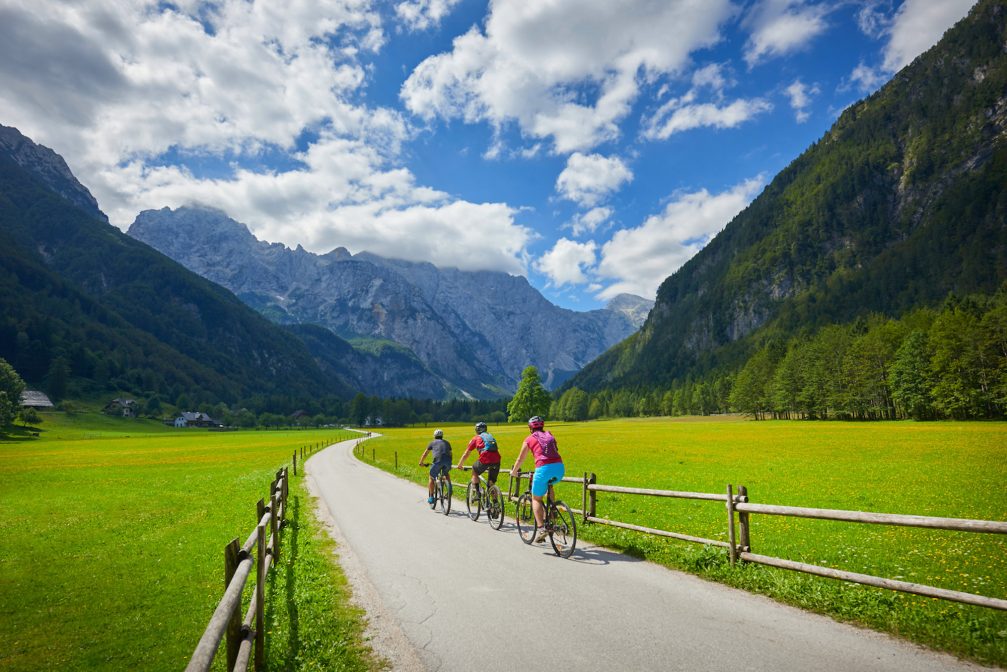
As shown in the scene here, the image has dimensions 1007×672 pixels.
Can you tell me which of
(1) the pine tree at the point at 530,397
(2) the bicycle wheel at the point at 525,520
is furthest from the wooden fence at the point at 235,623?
(1) the pine tree at the point at 530,397

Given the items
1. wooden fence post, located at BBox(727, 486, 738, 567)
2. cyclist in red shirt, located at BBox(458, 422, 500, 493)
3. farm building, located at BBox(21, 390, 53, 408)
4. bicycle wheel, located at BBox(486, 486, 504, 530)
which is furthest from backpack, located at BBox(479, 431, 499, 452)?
farm building, located at BBox(21, 390, 53, 408)

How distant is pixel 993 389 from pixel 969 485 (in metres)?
71.5

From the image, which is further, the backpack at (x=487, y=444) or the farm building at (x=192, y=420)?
the farm building at (x=192, y=420)

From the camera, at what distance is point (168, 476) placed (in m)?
39.1

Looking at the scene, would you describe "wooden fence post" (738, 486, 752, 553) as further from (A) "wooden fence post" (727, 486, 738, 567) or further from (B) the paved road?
(B) the paved road

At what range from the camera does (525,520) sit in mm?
15398

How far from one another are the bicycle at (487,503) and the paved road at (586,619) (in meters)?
2.66

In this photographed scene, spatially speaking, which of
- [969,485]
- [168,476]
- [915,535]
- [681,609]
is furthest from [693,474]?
[168,476]

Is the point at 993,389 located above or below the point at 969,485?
above

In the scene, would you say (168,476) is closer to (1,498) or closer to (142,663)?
(1,498)

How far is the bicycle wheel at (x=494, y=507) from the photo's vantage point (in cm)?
1623

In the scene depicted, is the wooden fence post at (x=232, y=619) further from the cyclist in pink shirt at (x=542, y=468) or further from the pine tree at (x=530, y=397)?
the pine tree at (x=530, y=397)

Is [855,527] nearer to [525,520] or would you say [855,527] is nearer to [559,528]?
[525,520]

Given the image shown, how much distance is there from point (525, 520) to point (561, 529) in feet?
9.30
